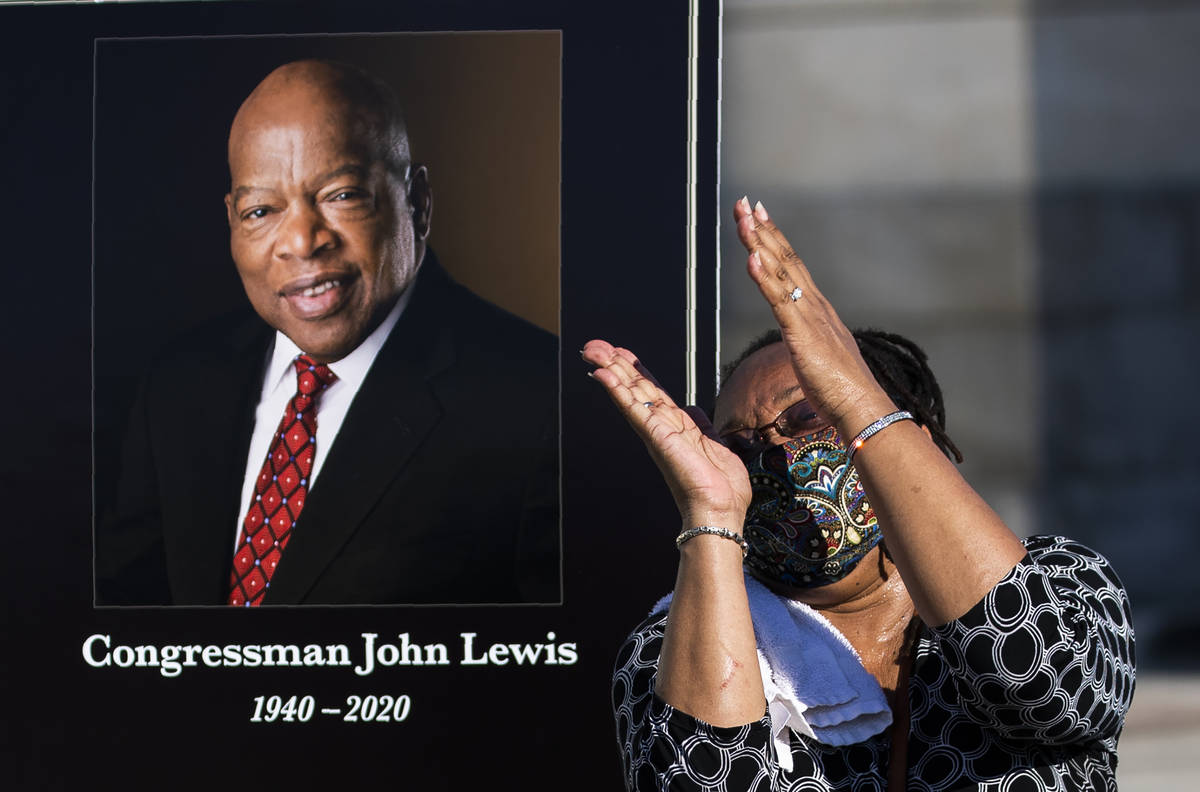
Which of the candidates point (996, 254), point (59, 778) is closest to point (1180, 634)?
point (996, 254)

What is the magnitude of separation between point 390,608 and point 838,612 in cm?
114

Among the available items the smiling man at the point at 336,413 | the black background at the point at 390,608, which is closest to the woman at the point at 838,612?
the black background at the point at 390,608

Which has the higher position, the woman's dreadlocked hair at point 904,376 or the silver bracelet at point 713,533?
the woman's dreadlocked hair at point 904,376

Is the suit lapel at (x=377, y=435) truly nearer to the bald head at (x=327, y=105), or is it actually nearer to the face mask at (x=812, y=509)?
the bald head at (x=327, y=105)

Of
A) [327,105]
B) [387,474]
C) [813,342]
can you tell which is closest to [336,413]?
[387,474]

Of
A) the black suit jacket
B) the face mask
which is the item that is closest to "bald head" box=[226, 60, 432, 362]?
the black suit jacket

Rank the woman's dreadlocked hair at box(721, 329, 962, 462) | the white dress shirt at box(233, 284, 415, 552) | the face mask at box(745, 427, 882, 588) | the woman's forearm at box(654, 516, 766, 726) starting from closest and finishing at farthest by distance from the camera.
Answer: the woman's forearm at box(654, 516, 766, 726) < the face mask at box(745, 427, 882, 588) < the woman's dreadlocked hair at box(721, 329, 962, 462) < the white dress shirt at box(233, 284, 415, 552)

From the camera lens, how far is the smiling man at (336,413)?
112 inches

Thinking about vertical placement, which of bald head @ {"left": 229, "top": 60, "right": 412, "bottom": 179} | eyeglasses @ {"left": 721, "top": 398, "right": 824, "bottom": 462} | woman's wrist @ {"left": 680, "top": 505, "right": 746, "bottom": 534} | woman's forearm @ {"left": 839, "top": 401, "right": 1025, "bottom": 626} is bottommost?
woman's forearm @ {"left": 839, "top": 401, "right": 1025, "bottom": 626}

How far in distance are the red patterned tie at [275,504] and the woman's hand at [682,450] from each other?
1206mm

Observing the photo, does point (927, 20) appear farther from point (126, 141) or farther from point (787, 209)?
point (126, 141)

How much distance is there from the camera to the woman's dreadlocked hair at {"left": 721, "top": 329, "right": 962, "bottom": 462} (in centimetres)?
211

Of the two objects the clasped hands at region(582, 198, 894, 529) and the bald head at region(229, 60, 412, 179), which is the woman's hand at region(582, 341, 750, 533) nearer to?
the clasped hands at region(582, 198, 894, 529)

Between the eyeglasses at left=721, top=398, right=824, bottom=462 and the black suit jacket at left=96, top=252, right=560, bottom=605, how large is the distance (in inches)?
34.7
